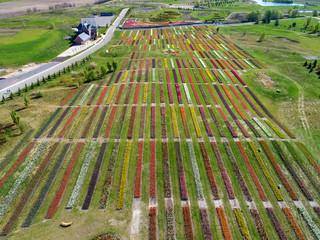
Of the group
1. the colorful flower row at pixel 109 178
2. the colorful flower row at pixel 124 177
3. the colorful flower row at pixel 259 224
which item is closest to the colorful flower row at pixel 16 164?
the colorful flower row at pixel 109 178

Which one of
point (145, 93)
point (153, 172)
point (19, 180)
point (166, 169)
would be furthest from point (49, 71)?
point (166, 169)

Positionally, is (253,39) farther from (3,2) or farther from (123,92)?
(3,2)

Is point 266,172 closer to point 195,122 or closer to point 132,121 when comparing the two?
point 195,122

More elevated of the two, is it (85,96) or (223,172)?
(85,96)

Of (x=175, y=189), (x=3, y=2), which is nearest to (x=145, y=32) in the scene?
(x=175, y=189)

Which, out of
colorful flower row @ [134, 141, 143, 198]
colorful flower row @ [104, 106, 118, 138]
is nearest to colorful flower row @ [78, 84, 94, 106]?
colorful flower row @ [104, 106, 118, 138]
